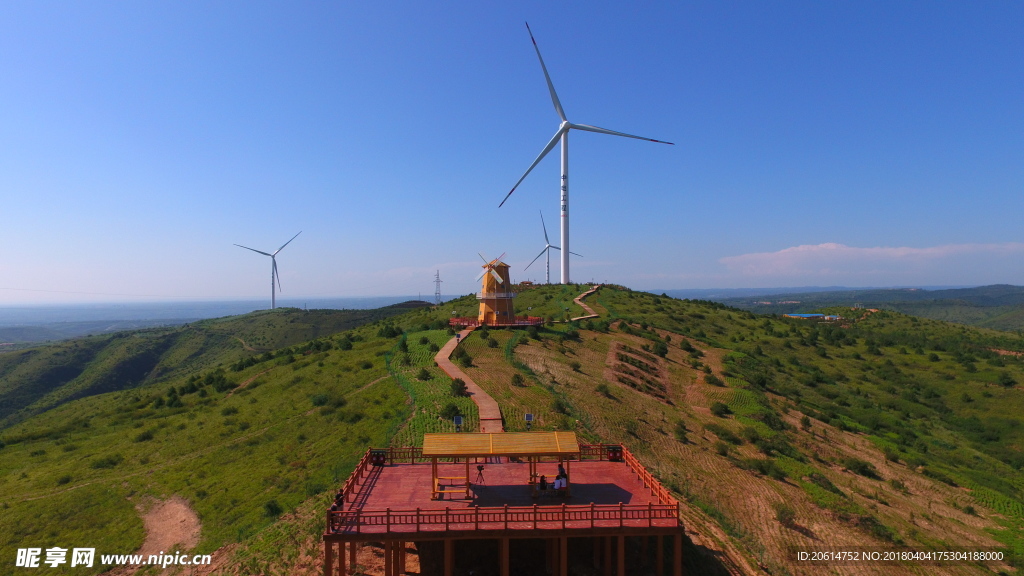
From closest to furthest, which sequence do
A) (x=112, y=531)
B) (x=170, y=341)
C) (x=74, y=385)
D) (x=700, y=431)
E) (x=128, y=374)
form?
(x=112, y=531), (x=700, y=431), (x=74, y=385), (x=128, y=374), (x=170, y=341)

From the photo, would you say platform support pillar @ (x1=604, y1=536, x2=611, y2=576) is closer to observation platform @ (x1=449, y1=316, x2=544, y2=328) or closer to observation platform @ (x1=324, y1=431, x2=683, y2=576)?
observation platform @ (x1=324, y1=431, x2=683, y2=576)

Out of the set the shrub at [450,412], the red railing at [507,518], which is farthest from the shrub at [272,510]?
the shrub at [450,412]

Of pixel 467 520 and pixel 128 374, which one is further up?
pixel 467 520

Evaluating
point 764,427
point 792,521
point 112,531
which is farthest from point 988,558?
point 112,531

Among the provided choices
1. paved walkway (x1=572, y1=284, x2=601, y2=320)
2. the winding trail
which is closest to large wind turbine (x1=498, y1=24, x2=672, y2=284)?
paved walkway (x1=572, y1=284, x2=601, y2=320)

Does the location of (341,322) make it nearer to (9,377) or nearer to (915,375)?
(9,377)
